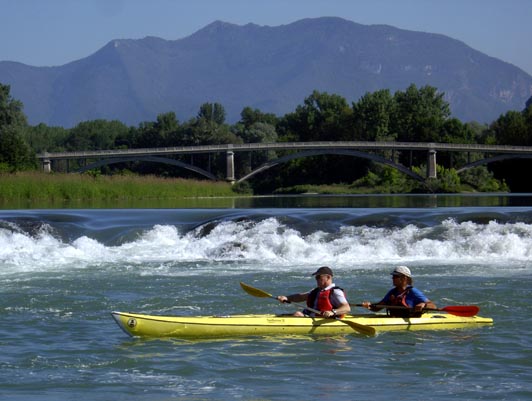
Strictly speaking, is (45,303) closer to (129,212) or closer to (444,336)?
(444,336)

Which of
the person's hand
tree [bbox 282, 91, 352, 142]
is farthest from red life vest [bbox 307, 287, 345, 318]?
tree [bbox 282, 91, 352, 142]

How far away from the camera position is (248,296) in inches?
713

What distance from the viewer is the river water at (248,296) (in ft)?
37.3

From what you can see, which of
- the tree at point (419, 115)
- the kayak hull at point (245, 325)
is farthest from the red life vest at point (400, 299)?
the tree at point (419, 115)

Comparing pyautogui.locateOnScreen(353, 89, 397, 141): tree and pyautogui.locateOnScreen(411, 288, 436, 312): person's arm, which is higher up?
pyautogui.locateOnScreen(353, 89, 397, 141): tree

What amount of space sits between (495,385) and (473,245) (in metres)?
14.7

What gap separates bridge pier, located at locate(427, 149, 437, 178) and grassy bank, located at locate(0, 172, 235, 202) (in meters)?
36.6

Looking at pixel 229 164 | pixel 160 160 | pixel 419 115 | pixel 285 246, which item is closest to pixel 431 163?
pixel 229 164

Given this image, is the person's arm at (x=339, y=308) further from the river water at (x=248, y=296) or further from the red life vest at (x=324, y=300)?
the river water at (x=248, y=296)

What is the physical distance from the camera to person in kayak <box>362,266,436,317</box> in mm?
14312

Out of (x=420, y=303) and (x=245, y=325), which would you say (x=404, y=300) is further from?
(x=245, y=325)

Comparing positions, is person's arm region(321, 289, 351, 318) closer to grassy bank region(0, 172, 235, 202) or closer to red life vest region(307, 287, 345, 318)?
red life vest region(307, 287, 345, 318)

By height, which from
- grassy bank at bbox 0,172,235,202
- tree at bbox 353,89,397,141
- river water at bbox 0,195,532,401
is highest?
tree at bbox 353,89,397,141

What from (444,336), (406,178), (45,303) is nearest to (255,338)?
(444,336)
